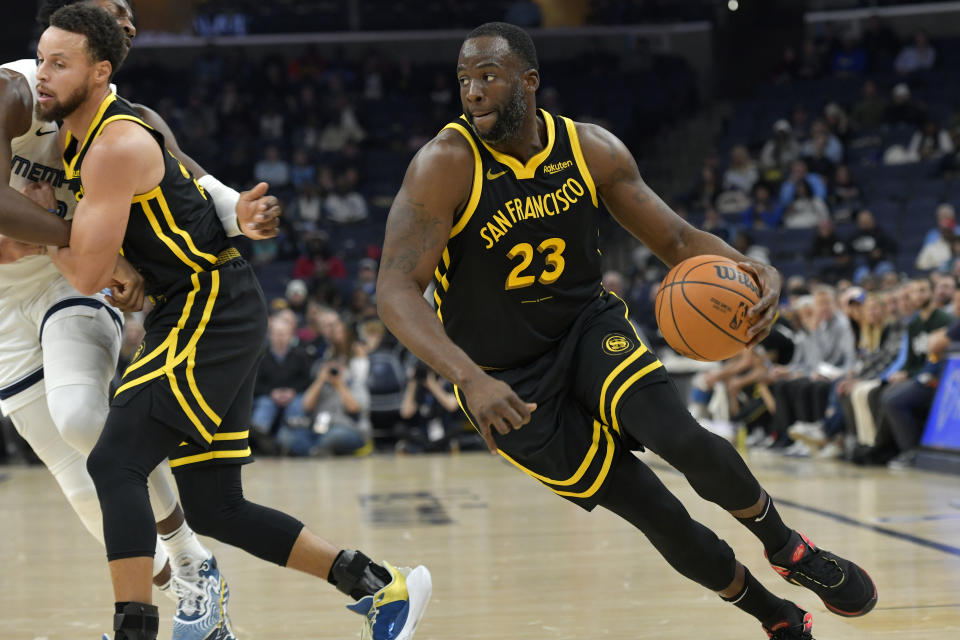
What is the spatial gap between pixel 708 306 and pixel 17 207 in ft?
6.31

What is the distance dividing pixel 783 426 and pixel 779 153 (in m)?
6.75

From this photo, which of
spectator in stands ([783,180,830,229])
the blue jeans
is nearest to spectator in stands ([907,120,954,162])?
spectator in stands ([783,180,830,229])

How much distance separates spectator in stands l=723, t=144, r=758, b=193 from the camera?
16.5 metres

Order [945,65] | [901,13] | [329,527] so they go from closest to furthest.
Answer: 1. [329,527]
2. [945,65]
3. [901,13]

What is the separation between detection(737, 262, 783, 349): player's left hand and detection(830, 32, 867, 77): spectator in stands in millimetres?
16647

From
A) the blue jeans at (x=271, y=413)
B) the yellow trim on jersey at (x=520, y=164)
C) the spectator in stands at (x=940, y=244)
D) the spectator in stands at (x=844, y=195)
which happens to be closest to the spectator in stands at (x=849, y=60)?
the spectator in stands at (x=844, y=195)

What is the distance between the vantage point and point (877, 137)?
16297 mm

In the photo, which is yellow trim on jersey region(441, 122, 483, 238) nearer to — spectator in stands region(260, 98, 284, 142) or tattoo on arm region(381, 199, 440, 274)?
tattoo on arm region(381, 199, 440, 274)

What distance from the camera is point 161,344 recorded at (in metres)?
3.15

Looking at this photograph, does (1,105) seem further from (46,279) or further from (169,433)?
(169,433)

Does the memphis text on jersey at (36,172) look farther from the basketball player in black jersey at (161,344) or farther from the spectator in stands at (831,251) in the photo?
the spectator in stands at (831,251)

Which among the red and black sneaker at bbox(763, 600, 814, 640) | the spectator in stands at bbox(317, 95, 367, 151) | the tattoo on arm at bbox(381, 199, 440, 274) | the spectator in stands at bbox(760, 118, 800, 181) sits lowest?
the red and black sneaker at bbox(763, 600, 814, 640)

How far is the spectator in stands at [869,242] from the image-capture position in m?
13.4

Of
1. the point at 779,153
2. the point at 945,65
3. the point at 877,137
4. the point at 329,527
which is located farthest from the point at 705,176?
the point at 329,527
